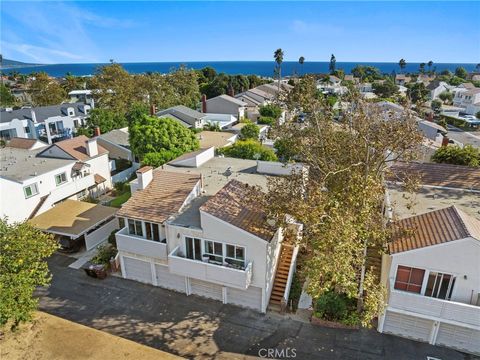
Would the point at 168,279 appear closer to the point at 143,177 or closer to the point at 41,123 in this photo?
the point at 143,177

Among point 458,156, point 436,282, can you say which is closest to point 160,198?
point 436,282

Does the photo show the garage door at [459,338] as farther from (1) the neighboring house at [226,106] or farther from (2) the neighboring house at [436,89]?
(2) the neighboring house at [436,89]

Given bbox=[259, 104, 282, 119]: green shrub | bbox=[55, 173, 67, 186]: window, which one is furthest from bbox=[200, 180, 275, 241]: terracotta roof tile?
bbox=[259, 104, 282, 119]: green shrub

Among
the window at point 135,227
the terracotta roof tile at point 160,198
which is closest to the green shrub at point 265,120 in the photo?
the terracotta roof tile at point 160,198

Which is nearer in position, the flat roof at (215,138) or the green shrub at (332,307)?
the green shrub at (332,307)

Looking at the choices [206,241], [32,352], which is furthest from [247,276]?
[32,352]

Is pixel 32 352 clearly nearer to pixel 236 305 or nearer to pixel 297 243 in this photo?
pixel 236 305
